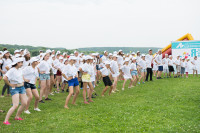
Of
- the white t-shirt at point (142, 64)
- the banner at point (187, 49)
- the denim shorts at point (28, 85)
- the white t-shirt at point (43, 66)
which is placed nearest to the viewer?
the denim shorts at point (28, 85)

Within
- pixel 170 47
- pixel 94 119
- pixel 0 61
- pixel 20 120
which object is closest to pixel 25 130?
pixel 20 120

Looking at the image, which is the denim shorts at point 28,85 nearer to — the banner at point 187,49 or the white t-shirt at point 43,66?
the white t-shirt at point 43,66

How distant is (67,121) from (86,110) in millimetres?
1362

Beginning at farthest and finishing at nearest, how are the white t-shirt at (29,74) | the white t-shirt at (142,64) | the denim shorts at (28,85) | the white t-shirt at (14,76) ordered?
the white t-shirt at (142,64) < the white t-shirt at (29,74) < the denim shorts at (28,85) < the white t-shirt at (14,76)

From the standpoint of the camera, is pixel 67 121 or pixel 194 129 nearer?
pixel 194 129

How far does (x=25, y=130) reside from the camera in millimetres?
5617

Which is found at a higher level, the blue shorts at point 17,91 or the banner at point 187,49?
the banner at point 187,49

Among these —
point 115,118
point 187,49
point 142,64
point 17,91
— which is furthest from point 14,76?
point 187,49

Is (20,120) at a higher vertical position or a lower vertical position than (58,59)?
lower

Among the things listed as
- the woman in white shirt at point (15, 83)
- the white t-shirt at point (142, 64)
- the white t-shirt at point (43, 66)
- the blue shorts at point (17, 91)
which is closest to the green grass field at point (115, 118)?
the woman in white shirt at point (15, 83)

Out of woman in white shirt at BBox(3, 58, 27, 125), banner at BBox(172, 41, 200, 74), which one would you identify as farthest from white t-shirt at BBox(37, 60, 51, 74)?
banner at BBox(172, 41, 200, 74)

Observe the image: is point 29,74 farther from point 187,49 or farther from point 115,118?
point 187,49

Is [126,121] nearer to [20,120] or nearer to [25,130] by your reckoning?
[25,130]

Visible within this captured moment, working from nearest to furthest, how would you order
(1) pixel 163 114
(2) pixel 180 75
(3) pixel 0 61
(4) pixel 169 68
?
(1) pixel 163 114 < (3) pixel 0 61 < (4) pixel 169 68 < (2) pixel 180 75
